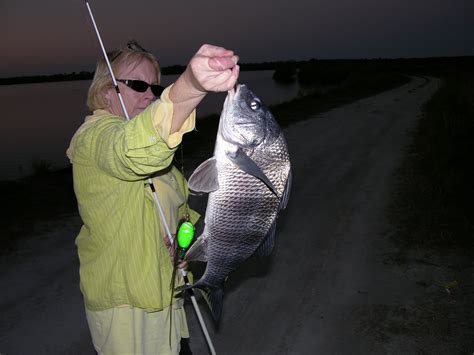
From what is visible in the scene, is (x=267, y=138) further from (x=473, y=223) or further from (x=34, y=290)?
(x=473, y=223)

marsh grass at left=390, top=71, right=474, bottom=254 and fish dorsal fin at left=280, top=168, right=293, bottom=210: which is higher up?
fish dorsal fin at left=280, top=168, right=293, bottom=210

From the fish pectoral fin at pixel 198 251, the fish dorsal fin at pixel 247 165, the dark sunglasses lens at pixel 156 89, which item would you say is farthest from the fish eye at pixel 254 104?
the dark sunglasses lens at pixel 156 89

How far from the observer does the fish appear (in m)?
1.69

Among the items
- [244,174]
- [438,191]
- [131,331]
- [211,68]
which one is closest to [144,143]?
[211,68]

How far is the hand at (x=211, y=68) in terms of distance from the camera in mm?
1377

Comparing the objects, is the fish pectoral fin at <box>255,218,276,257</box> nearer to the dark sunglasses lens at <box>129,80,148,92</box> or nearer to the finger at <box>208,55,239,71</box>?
the finger at <box>208,55,239,71</box>

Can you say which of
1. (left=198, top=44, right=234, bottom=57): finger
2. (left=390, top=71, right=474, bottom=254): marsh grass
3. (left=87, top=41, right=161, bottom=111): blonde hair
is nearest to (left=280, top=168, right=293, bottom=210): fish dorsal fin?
(left=198, top=44, right=234, bottom=57): finger

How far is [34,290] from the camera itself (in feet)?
15.6

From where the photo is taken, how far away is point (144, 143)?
4.76 feet

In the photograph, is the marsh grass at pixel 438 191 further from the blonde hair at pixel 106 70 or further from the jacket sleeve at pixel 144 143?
the jacket sleeve at pixel 144 143

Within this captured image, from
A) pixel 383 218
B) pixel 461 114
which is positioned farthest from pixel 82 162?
pixel 461 114

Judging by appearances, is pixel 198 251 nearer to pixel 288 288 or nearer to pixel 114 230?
pixel 114 230

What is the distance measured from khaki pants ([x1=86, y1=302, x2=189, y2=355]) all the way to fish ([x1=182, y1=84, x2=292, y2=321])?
2.15 feet

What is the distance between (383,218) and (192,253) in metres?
5.39
